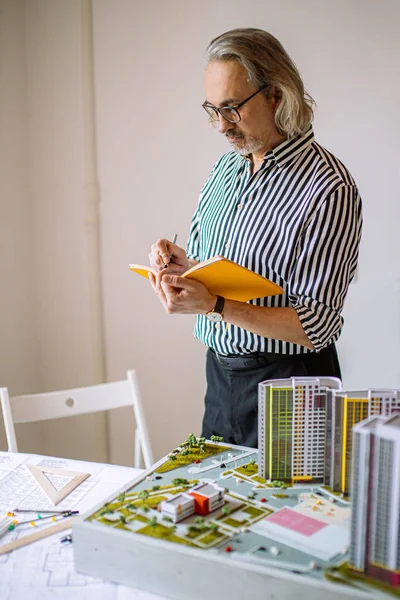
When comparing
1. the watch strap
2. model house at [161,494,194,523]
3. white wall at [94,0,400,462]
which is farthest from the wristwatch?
white wall at [94,0,400,462]

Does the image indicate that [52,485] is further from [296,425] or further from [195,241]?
[195,241]

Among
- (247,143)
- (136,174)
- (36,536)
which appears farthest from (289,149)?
(136,174)

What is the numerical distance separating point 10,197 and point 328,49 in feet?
5.17

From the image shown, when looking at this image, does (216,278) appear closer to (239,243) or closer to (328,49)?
(239,243)

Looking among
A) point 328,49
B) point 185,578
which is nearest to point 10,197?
point 328,49

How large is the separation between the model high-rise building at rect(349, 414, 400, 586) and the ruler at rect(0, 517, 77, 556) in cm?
62

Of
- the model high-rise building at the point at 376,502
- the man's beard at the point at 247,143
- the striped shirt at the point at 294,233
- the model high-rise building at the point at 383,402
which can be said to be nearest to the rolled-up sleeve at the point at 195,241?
the striped shirt at the point at 294,233

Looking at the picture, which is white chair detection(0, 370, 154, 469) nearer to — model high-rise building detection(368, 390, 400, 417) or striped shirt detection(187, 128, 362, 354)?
striped shirt detection(187, 128, 362, 354)

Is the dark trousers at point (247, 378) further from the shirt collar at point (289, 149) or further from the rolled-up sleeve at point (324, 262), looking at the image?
the shirt collar at point (289, 149)

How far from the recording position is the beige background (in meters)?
2.63

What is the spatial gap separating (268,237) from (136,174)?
143cm

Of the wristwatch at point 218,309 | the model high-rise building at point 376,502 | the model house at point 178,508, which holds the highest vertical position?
the wristwatch at point 218,309

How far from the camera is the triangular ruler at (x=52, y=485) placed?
1.55 metres

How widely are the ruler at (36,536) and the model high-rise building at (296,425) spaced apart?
45 centimetres
